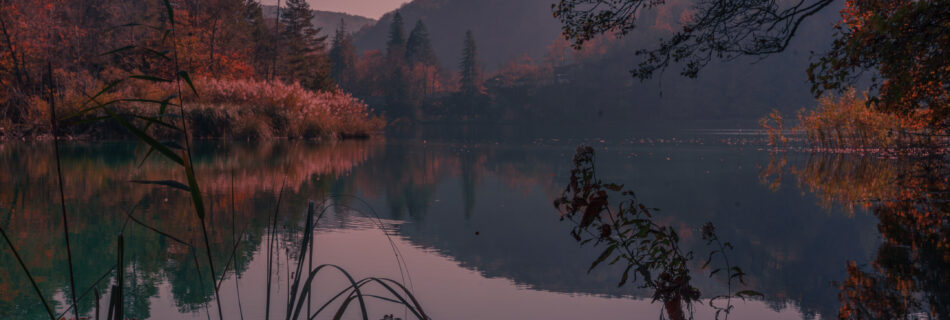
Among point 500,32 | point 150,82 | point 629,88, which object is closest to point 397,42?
point 629,88

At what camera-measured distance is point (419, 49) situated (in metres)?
98.2

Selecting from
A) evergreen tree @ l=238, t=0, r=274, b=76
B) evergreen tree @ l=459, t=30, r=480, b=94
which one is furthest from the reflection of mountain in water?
evergreen tree @ l=459, t=30, r=480, b=94

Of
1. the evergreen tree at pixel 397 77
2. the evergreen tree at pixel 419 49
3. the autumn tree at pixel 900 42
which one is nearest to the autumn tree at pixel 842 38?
the autumn tree at pixel 900 42

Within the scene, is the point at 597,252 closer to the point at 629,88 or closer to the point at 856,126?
the point at 856,126

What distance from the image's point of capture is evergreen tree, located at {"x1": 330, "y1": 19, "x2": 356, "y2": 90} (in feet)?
294

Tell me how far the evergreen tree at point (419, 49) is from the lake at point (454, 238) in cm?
8037

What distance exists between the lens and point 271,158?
57.6ft

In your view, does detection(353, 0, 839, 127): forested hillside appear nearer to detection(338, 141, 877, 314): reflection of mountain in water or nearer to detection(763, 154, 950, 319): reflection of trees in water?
detection(338, 141, 877, 314): reflection of mountain in water

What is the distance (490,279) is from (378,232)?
2.52 metres

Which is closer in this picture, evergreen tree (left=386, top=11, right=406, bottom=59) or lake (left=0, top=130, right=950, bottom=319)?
lake (left=0, top=130, right=950, bottom=319)

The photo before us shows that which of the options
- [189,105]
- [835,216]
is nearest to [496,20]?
[189,105]

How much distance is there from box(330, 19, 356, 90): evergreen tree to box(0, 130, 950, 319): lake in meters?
74.7

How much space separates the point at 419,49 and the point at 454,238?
303ft

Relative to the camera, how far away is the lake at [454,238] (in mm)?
4980
